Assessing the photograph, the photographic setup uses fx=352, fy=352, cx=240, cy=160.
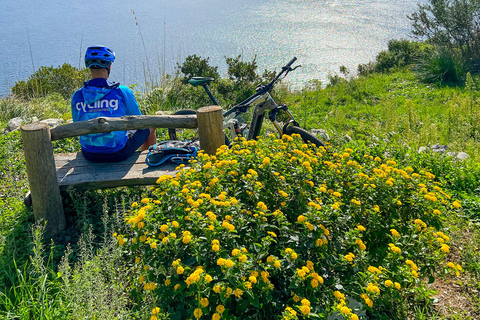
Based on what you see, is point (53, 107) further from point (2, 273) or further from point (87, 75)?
point (2, 273)

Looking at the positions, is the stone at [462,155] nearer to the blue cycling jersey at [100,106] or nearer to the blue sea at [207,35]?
the blue cycling jersey at [100,106]

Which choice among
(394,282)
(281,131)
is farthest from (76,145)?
(394,282)

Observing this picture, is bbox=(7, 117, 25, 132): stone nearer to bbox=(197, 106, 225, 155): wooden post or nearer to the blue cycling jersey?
the blue cycling jersey

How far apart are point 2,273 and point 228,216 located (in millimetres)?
2026

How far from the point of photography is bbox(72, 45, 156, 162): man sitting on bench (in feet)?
11.3

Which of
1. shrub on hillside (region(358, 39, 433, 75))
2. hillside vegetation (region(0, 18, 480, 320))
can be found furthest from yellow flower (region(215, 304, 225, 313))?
shrub on hillside (region(358, 39, 433, 75))

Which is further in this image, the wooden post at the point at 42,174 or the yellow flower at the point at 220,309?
the wooden post at the point at 42,174

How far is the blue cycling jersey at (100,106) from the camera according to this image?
3469mm

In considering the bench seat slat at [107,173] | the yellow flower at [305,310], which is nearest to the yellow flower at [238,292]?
the yellow flower at [305,310]

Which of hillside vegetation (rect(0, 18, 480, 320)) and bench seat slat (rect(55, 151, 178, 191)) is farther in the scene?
bench seat slat (rect(55, 151, 178, 191))

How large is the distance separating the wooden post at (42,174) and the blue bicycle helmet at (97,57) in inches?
30.3

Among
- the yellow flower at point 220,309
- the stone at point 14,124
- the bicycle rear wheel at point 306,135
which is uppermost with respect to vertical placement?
the yellow flower at point 220,309

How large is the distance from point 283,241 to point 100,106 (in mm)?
2403

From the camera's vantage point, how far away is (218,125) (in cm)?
339
